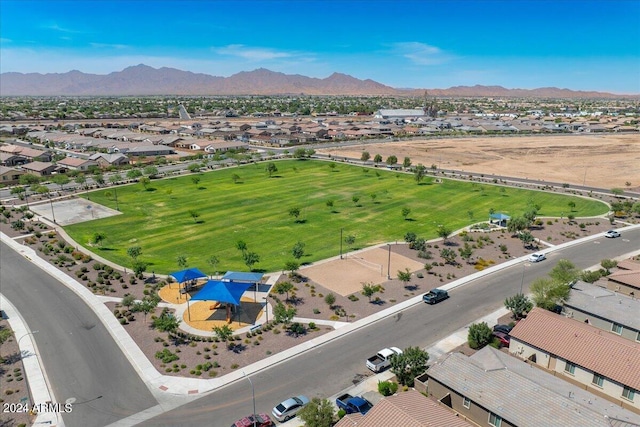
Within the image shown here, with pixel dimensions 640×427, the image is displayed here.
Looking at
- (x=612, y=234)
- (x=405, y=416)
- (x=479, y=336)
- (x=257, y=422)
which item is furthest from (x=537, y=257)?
(x=257, y=422)

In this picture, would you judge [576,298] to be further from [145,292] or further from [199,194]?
[199,194]

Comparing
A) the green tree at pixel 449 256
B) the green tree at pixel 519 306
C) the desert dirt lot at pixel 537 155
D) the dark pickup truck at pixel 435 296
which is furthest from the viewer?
the desert dirt lot at pixel 537 155

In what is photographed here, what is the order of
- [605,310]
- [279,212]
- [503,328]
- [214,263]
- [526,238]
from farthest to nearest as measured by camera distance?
[279,212] < [526,238] < [214,263] < [503,328] < [605,310]

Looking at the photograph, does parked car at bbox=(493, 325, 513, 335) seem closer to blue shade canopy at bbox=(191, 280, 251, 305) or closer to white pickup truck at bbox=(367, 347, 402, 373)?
white pickup truck at bbox=(367, 347, 402, 373)

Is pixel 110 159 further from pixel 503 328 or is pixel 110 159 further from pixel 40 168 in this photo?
pixel 503 328

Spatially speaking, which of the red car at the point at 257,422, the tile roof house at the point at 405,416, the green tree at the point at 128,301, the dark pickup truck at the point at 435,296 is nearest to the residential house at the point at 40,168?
the green tree at the point at 128,301

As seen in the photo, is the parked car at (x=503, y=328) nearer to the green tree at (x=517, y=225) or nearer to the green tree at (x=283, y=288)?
the green tree at (x=283, y=288)
